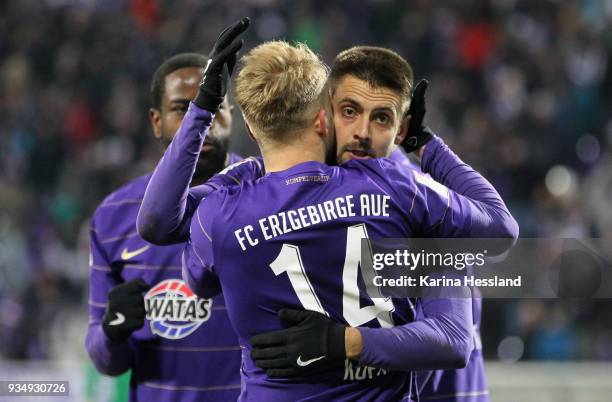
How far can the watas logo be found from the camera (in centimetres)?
381

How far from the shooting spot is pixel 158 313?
12.6 feet

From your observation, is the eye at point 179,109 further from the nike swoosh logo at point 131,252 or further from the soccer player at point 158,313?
the nike swoosh logo at point 131,252

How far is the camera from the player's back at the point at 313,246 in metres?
2.84

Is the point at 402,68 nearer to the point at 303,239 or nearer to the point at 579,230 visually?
the point at 303,239

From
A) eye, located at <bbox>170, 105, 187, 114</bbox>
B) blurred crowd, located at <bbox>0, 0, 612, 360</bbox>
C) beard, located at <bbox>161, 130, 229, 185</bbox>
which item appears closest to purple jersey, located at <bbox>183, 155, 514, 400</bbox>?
beard, located at <bbox>161, 130, 229, 185</bbox>

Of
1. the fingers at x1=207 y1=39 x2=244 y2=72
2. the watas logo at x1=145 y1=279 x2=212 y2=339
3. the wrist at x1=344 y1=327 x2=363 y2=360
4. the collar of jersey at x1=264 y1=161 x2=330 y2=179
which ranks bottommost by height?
the wrist at x1=344 y1=327 x2=363 y2=360

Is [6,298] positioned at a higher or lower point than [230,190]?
higher

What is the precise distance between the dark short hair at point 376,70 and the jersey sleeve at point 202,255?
27.3 inches

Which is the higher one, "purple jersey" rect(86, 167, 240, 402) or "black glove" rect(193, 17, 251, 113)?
"black glove" rect(193, 17, 251, 113)

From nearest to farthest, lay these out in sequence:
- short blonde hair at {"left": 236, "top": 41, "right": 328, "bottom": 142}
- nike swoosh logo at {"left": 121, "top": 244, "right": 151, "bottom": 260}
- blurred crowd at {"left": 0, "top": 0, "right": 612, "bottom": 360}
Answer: short blonde hair at {"left": 236, "top": 41, "right": 328, "bottom": 142}, nike swoosh logo at {"left": 121, "top": 244, "right": 151, "bottom": 260}, blurred crowd at {"left": 0, "top": 0, "right": 612, "bottom": 360}

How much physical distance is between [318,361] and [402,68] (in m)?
1.12

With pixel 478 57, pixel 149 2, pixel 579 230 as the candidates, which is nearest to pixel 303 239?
pixel 579 230

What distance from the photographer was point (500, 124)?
10.3 m

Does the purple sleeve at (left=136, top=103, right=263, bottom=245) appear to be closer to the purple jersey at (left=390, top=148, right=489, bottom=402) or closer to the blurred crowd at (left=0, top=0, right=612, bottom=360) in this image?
the purple jersey at (left=390, top=148, right=489, bottom=402)
